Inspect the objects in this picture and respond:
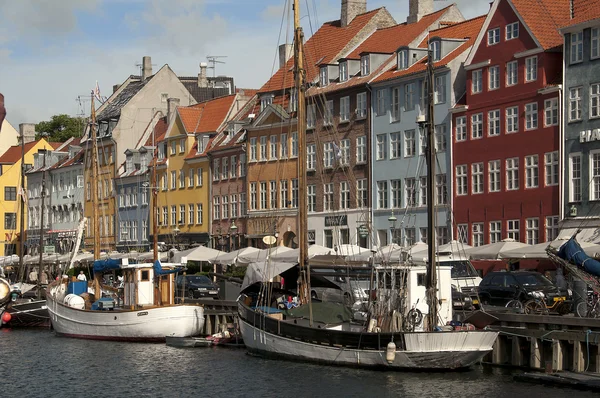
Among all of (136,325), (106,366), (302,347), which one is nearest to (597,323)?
(302,347)

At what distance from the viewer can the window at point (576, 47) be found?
57.5 meters

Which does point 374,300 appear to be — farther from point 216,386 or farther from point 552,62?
point 552,62

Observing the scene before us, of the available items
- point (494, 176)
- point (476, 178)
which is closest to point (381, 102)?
point (476, 178)

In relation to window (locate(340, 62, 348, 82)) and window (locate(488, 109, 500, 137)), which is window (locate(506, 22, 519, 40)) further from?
window (locate(340, 62, 348, 82))

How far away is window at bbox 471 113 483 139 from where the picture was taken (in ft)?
209

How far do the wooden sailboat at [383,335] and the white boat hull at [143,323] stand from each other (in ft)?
24.5

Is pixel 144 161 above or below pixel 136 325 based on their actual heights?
above

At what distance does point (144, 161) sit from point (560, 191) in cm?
5024

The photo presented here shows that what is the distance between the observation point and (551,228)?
58.5 metres

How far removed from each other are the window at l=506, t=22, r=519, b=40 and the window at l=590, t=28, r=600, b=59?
510 centimetres

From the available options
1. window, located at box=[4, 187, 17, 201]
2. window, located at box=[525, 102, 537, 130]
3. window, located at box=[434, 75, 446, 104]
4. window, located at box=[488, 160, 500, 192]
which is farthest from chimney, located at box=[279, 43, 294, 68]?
window, located at box=[4, 187, 17, 201]

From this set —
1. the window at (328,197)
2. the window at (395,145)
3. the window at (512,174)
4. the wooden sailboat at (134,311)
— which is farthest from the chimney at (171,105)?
the wooden sailboat at (134,311)

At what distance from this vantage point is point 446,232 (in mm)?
65688

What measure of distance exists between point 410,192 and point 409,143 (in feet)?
9.24
